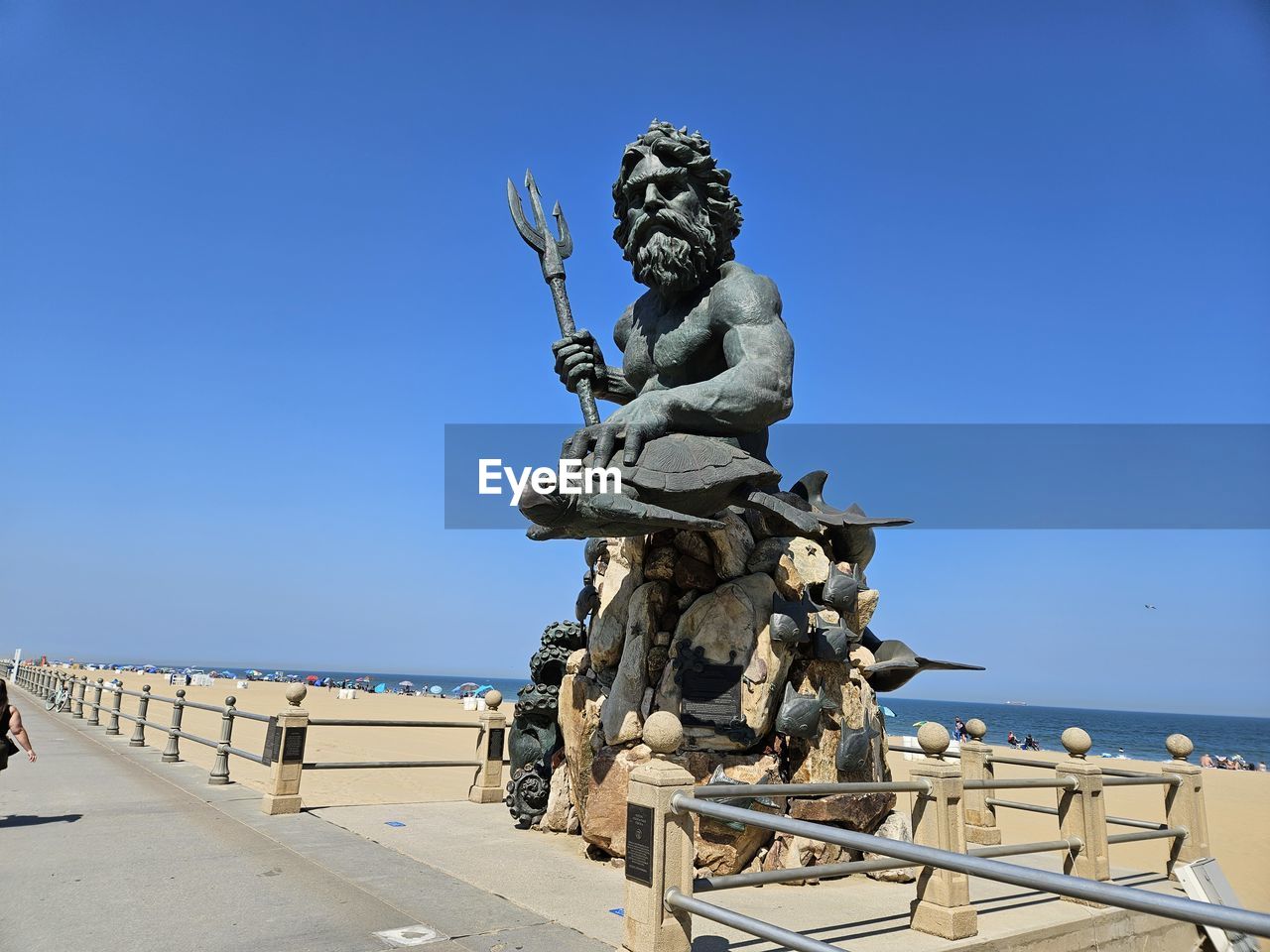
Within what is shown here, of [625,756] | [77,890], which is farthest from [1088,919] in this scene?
[77,890]

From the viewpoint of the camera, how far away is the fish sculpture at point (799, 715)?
549cm

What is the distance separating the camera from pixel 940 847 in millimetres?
4430

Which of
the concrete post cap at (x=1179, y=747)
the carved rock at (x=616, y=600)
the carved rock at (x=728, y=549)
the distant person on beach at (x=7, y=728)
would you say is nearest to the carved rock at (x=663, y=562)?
the carved rock at (x=616, y=600)

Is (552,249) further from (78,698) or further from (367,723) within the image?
(78,698)

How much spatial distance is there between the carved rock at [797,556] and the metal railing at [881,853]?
1507mm

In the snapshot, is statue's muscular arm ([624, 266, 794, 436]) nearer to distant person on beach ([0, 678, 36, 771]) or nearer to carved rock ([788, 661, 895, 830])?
carved rock ([788, 661, 895, 830])

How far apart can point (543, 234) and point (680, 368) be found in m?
1.67

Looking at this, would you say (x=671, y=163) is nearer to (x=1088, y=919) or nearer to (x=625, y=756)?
(x=625, y=756)

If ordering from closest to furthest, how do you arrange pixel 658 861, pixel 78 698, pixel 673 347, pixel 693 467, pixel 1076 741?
pixel 658 861 → pixel 693 467 → pixel 673 347 → pixel 1076 741 → pixel 78 698

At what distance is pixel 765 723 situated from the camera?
5.53 metres

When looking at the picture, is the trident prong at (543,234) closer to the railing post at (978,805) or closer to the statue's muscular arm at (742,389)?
the statue's muscular arm at (742,389)

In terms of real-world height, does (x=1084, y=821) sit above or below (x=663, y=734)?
below

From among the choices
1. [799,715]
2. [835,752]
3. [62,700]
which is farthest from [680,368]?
[62,700]

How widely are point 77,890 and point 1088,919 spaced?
615cm
